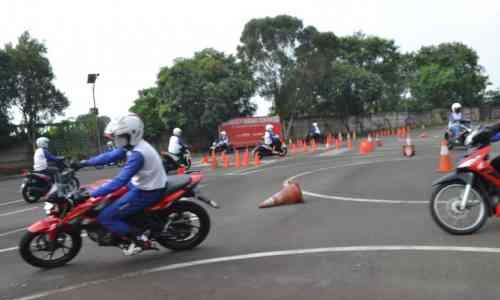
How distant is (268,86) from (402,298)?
120 ft

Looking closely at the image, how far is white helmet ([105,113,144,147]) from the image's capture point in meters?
5.87

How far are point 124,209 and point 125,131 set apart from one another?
2.93ft

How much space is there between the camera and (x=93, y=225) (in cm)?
586

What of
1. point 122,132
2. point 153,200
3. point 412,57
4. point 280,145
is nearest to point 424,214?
point 153,200

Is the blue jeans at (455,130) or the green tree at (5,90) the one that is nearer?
the blue jeans at (455,130)

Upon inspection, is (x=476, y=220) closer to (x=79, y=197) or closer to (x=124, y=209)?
(x=124, y=209)

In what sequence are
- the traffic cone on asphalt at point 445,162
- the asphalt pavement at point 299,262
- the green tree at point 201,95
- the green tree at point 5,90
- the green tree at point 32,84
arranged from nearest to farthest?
the asphalt pavement at point 299,262
the traffic cone on asphalt at point 445,162
the green tree at point 5,90
the green tree at point 32,84
the green tree at point 201,95

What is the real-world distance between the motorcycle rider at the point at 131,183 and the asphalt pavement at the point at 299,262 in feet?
1.29

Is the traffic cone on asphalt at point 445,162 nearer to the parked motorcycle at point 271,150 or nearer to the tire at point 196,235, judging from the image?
the tire at point 196,235

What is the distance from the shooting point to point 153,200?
19.4 ft

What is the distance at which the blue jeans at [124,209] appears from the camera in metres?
5.75

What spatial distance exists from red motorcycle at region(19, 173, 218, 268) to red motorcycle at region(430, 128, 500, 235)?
302 cm

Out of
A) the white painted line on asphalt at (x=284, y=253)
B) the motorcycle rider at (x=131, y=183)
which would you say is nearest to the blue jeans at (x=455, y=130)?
the white painted line on asphalt at (x=284, y=253)

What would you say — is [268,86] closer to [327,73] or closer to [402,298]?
[327,73]
